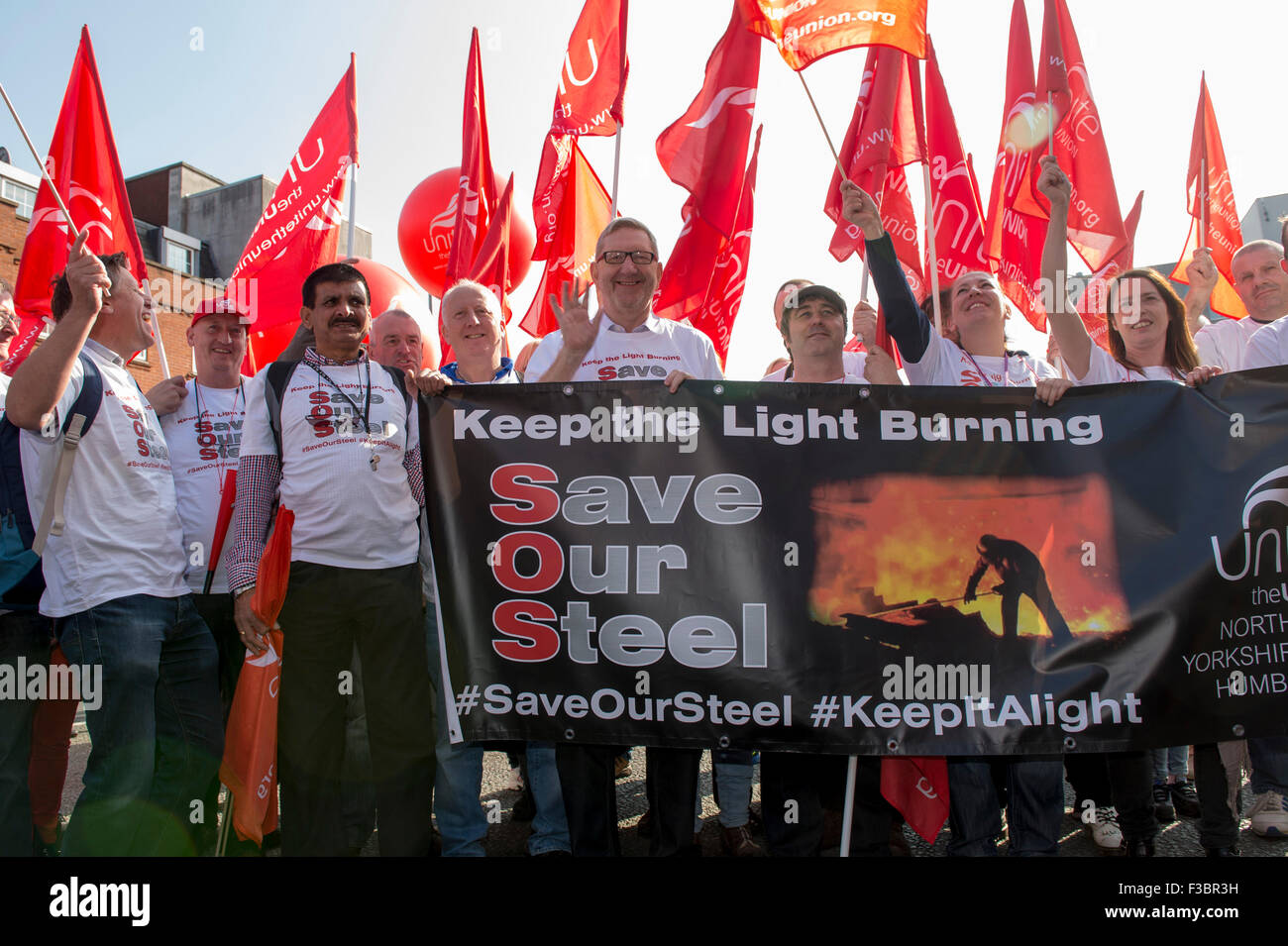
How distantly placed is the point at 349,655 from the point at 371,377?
105 centimetres

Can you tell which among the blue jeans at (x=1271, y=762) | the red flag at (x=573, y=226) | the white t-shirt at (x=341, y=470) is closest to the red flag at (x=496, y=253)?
the red flag at (x=573, y=226)

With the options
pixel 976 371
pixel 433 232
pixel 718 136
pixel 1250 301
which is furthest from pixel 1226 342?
pixel 433 232

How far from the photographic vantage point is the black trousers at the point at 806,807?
119 inches

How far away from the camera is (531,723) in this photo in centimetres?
297

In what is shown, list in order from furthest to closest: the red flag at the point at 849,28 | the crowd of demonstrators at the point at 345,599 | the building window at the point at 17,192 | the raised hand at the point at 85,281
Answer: the building window at the point at 17,192, the red flag at the point at 849,28, the crowd of demonstrators at the point at 345,599, the raised hand at the point at 85,281

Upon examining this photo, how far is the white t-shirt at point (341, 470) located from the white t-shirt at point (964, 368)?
2.09 meters

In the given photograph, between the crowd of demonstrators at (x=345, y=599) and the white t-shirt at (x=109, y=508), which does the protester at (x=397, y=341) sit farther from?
the white t-shirt at (x=109, y=508)

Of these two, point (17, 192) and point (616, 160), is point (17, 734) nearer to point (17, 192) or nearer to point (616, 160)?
point (616, 160)

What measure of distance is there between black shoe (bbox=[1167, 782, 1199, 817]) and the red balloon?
7290 mm

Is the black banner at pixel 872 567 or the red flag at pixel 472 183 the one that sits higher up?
the red flag at pixel 472 183

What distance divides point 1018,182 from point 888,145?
157 cm

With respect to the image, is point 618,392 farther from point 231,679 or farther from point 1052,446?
point 231,679

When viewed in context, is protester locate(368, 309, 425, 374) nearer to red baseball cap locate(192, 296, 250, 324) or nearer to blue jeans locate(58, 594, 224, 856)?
red baseball cap locate(192, 296, 250, 324)

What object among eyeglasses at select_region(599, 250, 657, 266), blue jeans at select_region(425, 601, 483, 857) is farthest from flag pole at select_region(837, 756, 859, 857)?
eyeglasses at select_region(599, 250, 657, 266)
